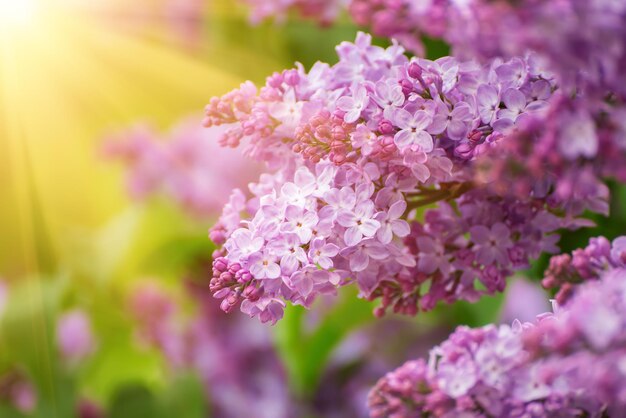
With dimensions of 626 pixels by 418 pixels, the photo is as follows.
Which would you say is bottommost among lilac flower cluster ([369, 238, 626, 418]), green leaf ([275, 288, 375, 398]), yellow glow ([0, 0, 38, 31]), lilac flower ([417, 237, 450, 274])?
lilac flower cluster ([369, 238, 626, 418])

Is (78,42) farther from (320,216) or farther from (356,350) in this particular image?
(320,216)

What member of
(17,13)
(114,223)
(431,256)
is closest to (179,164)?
(114,223)

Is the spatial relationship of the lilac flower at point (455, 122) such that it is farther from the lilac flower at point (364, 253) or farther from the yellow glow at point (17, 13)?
the yellow glow at point (17, 13)

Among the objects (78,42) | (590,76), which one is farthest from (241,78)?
(590,76)

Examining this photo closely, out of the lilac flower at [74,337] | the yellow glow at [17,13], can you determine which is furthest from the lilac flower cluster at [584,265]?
the yellow glow at [17,13]

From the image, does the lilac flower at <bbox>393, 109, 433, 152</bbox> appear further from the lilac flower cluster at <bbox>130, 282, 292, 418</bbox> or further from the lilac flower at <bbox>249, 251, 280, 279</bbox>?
the lilac flower cluster at <bbox>130, 282, 292, 418</bbox>

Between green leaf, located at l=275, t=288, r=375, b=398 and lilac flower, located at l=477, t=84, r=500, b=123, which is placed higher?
green leaf, located at l=275, t=288, r=375, b=398

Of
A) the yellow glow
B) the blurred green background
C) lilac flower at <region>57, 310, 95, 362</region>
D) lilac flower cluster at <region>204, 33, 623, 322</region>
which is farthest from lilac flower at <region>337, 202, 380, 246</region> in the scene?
the yellow glow
